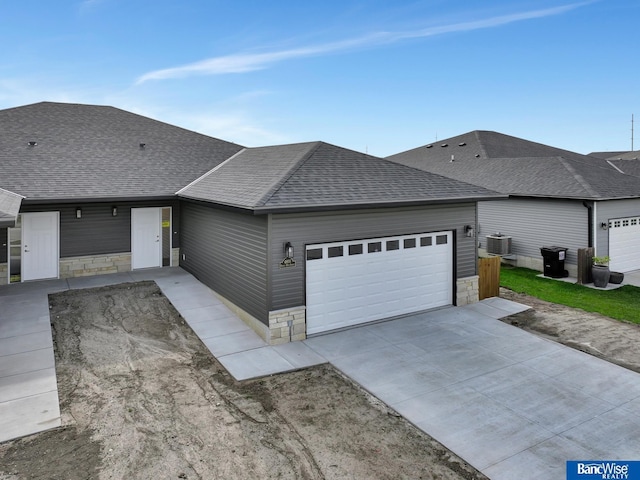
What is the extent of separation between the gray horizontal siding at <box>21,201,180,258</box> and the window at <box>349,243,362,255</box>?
8.01 m

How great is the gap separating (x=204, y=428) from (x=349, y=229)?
520cm

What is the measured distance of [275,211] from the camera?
8195 mm

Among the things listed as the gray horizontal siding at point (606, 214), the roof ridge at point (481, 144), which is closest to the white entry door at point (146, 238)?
the gray horizontal siding at point (606, 214)

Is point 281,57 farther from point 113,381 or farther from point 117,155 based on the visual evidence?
point 113,381

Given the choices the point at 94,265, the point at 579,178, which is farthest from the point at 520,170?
the point at 94,265

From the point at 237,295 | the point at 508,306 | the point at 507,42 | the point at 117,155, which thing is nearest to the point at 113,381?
the point at 237,295

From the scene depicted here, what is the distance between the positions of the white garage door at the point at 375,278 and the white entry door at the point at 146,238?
7696 mm

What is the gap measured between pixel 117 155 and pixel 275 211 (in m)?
9.53

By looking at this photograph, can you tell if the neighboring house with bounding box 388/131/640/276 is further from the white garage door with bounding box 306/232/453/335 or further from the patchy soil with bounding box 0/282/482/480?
the patchy soil with bounding box 0/282/482/480

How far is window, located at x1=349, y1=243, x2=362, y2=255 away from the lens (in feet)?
31.3

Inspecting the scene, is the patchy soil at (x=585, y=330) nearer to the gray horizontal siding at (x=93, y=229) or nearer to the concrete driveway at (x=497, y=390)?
the concrete driveway at (x=497, y=390)

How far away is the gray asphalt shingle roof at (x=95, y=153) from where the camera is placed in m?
12.7

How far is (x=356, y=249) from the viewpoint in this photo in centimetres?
960

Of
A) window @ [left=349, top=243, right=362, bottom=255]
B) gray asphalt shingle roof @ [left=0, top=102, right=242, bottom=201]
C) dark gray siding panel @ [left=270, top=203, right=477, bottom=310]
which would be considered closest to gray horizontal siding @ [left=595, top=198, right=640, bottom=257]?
dark gray siding panel @ [left=270, top=203, right=477, bottom=310]
